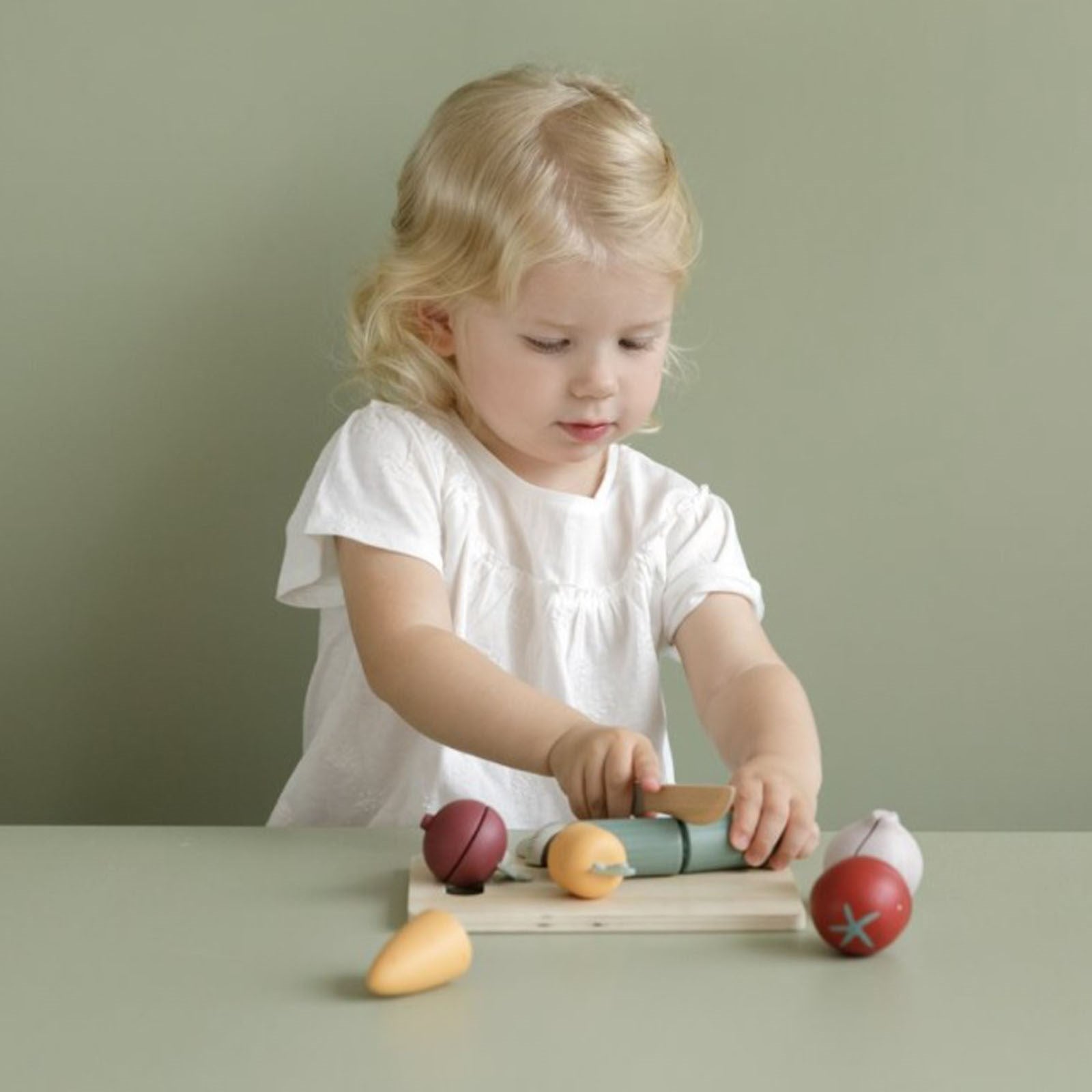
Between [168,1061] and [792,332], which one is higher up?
[792,332]

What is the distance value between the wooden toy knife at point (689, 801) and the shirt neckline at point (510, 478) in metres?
0.37

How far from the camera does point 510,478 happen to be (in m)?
1.30

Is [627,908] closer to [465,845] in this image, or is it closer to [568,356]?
[465,845]

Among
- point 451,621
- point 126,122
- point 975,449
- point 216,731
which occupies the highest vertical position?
point 126,122

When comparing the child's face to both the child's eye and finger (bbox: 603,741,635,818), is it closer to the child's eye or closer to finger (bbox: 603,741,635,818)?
the child's eye

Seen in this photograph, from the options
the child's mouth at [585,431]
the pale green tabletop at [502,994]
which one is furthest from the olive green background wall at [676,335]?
the pale green tabletop at [502,994]

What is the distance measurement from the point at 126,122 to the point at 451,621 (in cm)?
45

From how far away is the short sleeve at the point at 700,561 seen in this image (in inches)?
51.1

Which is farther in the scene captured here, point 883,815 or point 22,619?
point 22,619

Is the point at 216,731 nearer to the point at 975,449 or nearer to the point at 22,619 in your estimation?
the point at 22,619

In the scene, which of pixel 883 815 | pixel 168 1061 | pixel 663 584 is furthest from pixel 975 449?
pixel 168 1061

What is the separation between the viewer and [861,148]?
141cm

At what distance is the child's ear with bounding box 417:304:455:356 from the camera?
4.21 feet

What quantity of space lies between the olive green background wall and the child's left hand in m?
0.48
